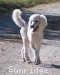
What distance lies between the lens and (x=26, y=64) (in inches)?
369

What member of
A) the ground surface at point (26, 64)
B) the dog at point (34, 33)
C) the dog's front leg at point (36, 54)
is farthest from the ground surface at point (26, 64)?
the dog at point (34, 33)

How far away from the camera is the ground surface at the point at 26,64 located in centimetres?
877

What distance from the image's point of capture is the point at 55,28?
52.2ft

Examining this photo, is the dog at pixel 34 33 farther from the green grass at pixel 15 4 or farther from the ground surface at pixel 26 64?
the green grass at pixel 15 4

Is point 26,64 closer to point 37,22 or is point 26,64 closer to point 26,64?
point 26,64

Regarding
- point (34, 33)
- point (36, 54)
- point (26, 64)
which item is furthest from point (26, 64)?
point (34, 33)

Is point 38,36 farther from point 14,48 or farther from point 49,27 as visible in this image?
point 49,27

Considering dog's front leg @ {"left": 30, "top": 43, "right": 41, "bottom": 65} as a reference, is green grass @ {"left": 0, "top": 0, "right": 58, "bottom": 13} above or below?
above

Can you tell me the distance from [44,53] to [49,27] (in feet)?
18.3

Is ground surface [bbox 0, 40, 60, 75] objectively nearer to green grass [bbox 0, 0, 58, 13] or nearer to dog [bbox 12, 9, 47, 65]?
dog [bbox 12, 9, 47, 65]

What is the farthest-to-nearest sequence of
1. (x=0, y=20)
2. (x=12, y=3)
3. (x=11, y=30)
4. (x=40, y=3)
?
(x=40, y=3)
(x=12, y=3)
(x=0, y=20)
(x=11, y=30)

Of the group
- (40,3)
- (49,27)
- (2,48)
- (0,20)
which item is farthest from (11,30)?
(40,3)

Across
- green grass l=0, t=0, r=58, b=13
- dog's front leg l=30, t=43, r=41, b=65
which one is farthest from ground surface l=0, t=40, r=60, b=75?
green grass l=0, t=0, r=58, b=13

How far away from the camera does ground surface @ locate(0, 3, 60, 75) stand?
28.8 ft
